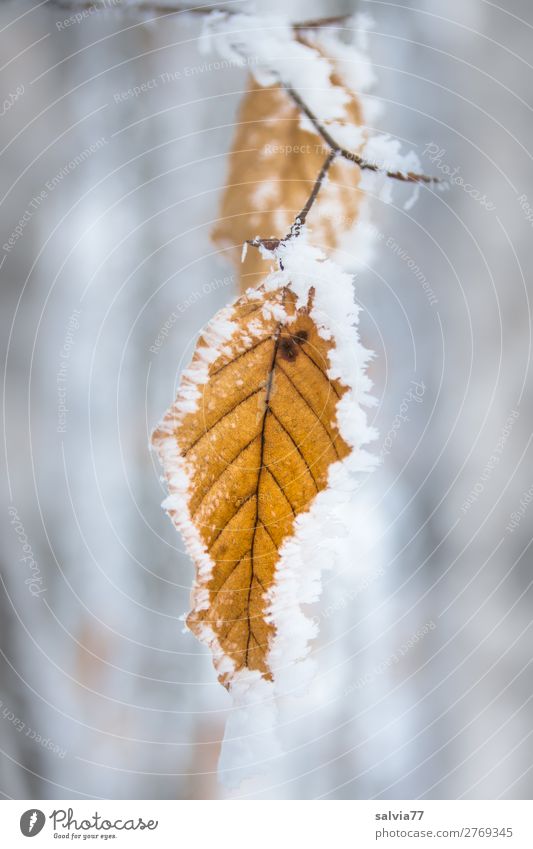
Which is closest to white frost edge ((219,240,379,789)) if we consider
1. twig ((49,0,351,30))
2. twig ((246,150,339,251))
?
twig ((246,150,339,251))

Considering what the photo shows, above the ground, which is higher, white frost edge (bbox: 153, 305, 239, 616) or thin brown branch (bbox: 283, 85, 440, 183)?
thin brown branch (bbox: 283, 85, 440, 183)

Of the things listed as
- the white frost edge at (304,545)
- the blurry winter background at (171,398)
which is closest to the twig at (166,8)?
the blurry winter background at (171,398)

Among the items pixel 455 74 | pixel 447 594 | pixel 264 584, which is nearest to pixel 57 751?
pixel 264 584

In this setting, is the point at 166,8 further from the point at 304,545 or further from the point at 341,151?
the point at 304,545

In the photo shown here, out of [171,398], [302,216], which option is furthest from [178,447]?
[302,216]

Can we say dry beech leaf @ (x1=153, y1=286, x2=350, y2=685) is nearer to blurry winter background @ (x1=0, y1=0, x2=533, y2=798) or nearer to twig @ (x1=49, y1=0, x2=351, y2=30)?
blurry winter background @ (x1=0, y1=0, x2=533, y2=798)

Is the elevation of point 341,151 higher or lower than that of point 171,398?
higher

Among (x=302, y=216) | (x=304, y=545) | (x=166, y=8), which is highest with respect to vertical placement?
(x=166, y=8)
